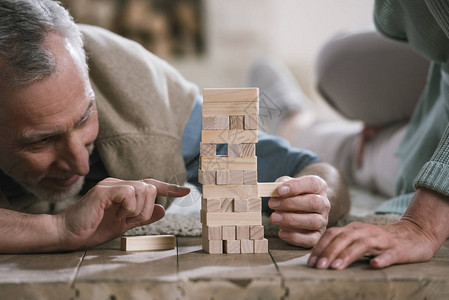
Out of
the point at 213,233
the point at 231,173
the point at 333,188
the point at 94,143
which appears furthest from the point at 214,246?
the point at 94,143

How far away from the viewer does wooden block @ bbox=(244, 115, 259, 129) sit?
904mm

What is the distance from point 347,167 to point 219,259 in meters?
1.42

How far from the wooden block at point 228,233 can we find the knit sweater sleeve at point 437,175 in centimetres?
34

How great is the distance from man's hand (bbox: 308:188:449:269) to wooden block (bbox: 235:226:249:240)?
0.41ft

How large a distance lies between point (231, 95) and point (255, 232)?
24 cm

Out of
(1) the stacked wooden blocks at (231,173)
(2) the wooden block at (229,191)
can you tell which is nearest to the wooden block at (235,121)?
(1) the stacked wooden blocks at (231,173)

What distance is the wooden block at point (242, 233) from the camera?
3.03 ft

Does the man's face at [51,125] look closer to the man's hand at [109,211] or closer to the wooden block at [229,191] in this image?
the man's hand at [109,211]

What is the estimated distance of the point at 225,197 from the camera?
3.02 feet

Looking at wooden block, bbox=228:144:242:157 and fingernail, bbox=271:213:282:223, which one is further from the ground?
wooden block, bbox=228:144:242:157

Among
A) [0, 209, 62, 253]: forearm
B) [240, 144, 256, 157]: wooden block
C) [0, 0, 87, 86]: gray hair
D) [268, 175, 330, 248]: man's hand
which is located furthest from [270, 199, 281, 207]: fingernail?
[0, 0, 87, 86]: gray hair

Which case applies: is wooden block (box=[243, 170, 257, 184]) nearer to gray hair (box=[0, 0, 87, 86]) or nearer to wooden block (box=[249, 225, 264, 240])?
wooden block (box=[249, 225, 264, 240])

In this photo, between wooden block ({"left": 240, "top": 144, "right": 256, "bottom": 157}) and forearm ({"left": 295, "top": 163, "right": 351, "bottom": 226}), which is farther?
forearm ({"left": 295, "top": 163, "right": 351, "bottom": 226})

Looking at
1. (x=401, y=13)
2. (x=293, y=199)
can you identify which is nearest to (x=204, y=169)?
(x=293, y=199)
